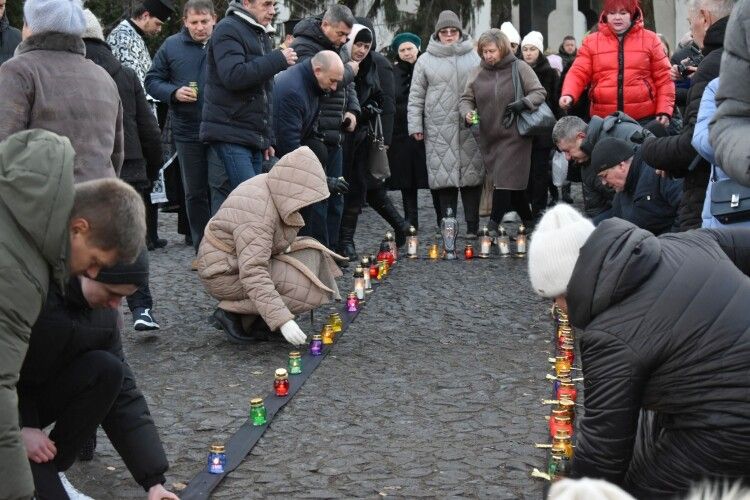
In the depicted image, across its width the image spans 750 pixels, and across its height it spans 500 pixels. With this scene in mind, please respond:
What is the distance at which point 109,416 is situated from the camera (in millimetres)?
4992

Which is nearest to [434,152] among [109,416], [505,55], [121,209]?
[505,55]

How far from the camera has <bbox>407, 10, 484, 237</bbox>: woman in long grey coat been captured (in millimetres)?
12828

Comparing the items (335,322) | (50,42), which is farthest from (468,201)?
(50,42)

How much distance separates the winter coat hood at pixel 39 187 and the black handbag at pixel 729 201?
307cm

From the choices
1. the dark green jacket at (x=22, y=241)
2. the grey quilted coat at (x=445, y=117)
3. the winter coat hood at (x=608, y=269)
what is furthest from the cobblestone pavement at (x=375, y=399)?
the grey quilted coat at (x=445, y=117)

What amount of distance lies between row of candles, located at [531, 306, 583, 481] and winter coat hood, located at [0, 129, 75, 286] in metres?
2.19

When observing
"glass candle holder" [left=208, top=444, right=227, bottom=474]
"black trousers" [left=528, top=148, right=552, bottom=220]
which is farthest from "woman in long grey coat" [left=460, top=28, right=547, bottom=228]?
"glass candle holder" [left=208, top=444, right=227, bottom=474]

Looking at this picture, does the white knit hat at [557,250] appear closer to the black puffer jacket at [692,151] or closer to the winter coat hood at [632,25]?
the black puffer jacket at [692,151]

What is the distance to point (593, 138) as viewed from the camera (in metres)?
8.70

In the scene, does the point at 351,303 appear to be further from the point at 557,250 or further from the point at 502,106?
the point at 557,250

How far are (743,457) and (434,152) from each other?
8.73 metres

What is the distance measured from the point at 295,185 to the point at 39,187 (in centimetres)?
431

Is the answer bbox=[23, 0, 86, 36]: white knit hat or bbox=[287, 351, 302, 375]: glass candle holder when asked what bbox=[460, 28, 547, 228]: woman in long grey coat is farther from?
bbox=[23, 0, 86, 36]: white knit hat

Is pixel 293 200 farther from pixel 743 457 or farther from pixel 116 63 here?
pixel 743 457
